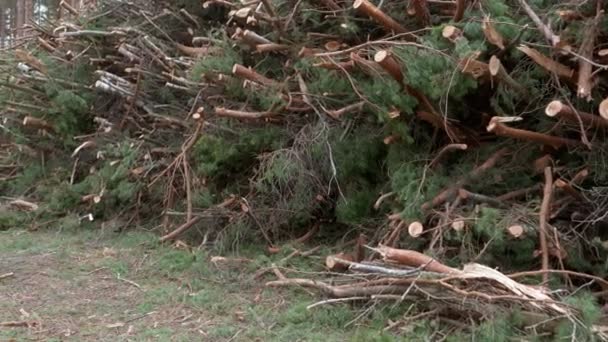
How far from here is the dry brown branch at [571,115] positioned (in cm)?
415

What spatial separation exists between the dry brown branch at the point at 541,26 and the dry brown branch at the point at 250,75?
2352 mm

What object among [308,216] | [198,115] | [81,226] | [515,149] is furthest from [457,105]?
[81,226]

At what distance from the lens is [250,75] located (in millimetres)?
5938

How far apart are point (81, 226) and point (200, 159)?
2.06 metres

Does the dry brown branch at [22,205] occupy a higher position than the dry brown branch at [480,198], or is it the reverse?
the dry brown branch at [480,198]

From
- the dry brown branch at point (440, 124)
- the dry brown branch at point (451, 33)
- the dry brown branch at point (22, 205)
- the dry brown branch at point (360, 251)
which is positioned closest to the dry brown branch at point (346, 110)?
the dry brown branch at point (440, 124)

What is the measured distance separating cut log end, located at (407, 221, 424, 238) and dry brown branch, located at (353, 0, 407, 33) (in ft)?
5.46

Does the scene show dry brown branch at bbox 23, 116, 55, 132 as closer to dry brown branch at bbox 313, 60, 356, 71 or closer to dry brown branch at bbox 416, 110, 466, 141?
dry brown branch at bbox 313, 60, 356, 71

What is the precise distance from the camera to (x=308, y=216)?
598cm

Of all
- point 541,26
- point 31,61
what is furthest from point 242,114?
point 31,61

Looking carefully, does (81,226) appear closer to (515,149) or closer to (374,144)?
(374,144)

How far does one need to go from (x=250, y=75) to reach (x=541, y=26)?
2.64 meters

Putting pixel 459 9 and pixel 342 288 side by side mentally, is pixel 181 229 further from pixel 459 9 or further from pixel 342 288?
pixel 459 9

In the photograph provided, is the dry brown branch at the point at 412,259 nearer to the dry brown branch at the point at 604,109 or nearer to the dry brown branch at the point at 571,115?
the dry brown branch at the point at 571,115
